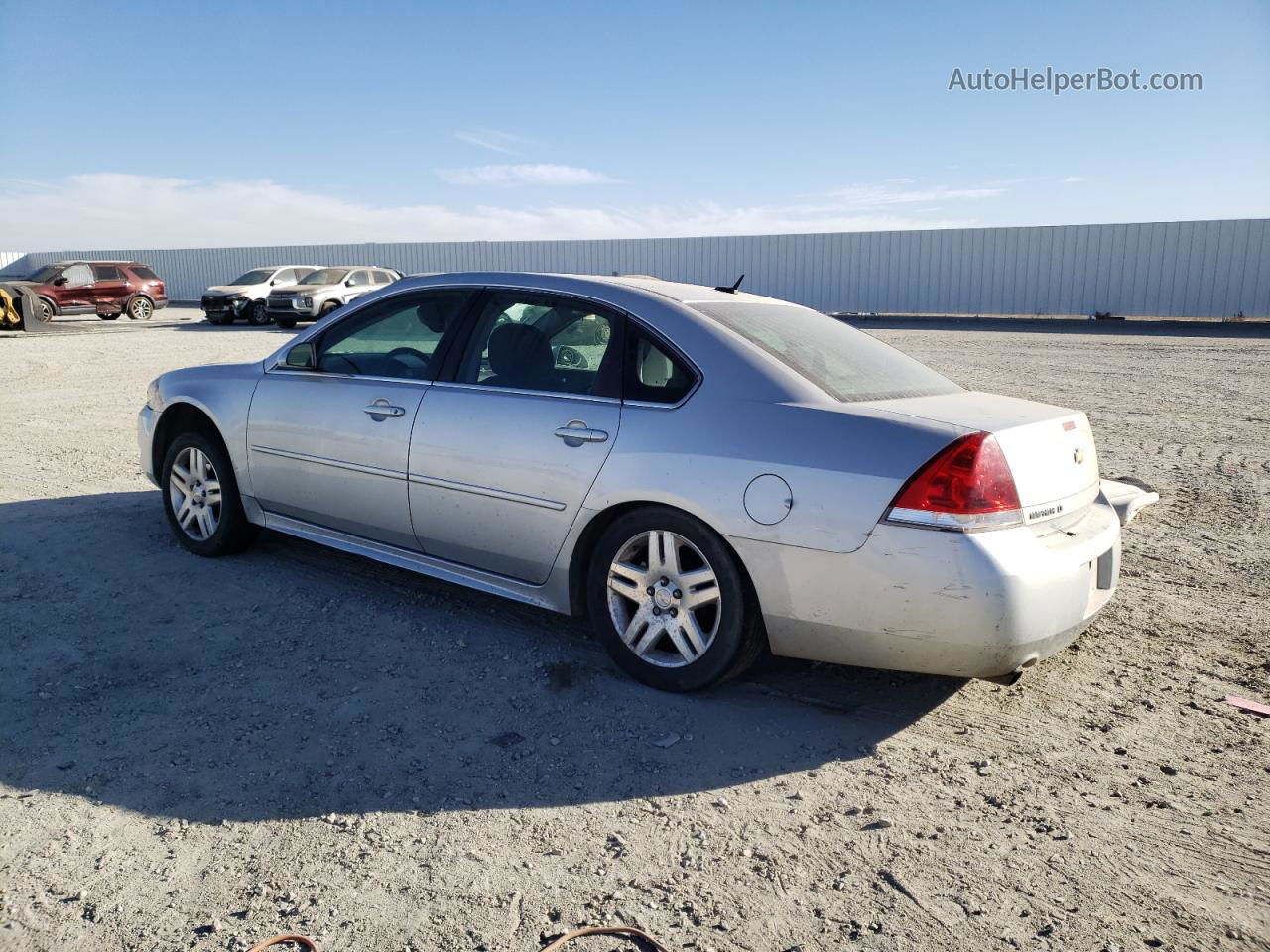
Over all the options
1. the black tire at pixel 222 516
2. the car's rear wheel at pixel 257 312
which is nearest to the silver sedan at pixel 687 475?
the black tire at pixel 222 516

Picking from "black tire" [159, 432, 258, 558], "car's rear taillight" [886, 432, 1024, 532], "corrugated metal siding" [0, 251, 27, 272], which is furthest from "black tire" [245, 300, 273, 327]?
"corrugated metal siding" [0, 251, 27, 272]

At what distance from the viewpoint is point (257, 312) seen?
27422 millimetres

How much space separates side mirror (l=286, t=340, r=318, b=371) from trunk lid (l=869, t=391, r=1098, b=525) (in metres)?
2.87

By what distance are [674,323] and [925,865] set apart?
7.03 feet

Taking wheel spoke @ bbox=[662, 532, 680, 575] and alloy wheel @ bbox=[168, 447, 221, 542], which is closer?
wheel spoke @ bbox=[662, 532, 680, 575]

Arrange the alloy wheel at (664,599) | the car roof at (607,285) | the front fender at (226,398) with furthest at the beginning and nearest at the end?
the front fender at (226,398) → the car roof at (607,285) → the alloy wheel at (664,599)

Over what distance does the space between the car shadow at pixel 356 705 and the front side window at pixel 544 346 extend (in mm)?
1124

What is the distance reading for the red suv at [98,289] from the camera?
27.0 m

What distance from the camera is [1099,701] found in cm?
383

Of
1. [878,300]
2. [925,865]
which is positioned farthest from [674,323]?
[878,300]

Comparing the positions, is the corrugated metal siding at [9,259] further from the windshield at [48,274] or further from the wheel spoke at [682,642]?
the wheel spoke at [682,642]

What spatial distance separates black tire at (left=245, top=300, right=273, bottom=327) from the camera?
27234 millimetres

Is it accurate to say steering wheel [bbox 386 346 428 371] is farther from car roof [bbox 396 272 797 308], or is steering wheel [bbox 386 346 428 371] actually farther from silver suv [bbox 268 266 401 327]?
silver suv [bbox 268 266 401 327]

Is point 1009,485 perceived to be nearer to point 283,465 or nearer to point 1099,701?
point 1099,701
